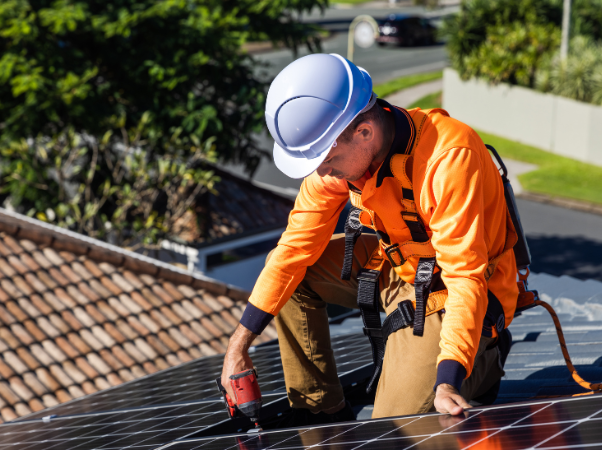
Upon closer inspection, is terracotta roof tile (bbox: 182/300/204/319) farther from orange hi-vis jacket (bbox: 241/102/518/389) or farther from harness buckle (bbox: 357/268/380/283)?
harness buckle (bbox: 357/268/380/283)

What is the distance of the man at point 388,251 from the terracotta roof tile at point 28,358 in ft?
14.2

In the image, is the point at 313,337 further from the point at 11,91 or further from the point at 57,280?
the point at 11,91

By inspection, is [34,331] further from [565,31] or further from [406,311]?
[565,31]

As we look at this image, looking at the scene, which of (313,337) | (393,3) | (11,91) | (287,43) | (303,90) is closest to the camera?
(303,90)

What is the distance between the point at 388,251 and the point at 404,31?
34715mm

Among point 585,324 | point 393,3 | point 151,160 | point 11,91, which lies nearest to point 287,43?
point 151,160

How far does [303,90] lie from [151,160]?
429 inches

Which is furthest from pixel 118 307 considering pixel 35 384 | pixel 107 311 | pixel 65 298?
pixel 35 384

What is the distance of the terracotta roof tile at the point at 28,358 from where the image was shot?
664cm

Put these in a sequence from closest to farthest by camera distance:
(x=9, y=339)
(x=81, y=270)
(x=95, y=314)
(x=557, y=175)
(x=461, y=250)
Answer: (x=461, y=250), (x=9, y=339), (x=95, y=314), (x=81, y=270), (x=557, y=175)

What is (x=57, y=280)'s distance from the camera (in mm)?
7777

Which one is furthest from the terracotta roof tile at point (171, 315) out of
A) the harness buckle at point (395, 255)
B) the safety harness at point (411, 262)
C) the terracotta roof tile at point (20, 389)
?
the harness buckle at point (395, 255)

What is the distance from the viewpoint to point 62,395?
652 cm

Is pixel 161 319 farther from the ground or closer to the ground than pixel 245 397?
closer to the ground
